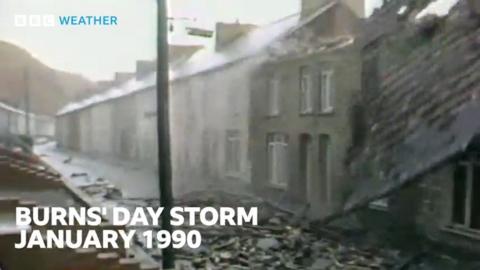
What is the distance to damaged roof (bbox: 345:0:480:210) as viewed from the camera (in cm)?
145

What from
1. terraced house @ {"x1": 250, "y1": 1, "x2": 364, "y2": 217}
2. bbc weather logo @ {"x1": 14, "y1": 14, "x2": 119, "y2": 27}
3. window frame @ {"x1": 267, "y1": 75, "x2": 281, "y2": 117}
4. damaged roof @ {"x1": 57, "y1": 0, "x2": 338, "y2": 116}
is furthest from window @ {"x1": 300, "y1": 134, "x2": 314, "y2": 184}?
bbc weather logo @ {"x1": 14, "y1": 14, "x2": 119, "y2": 27}

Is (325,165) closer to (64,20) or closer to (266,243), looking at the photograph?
(266,243)

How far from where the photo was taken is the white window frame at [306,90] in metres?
1.58

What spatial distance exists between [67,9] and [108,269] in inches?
29.0

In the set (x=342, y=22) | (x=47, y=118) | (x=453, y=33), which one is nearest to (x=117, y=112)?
(x=47, y=118)

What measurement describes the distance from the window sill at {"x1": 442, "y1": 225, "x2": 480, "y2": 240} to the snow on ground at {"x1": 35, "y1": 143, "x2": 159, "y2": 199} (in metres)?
0.79

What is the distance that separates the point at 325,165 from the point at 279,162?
0.42ft

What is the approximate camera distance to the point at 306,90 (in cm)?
158

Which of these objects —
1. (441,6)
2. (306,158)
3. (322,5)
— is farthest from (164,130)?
(441,6)

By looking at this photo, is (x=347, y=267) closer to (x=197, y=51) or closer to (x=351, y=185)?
(x=351, y=185)

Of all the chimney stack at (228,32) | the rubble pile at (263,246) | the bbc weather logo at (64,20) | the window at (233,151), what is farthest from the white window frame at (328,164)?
the bbc weather logo at (64,20)

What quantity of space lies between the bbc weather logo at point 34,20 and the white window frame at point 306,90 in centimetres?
72

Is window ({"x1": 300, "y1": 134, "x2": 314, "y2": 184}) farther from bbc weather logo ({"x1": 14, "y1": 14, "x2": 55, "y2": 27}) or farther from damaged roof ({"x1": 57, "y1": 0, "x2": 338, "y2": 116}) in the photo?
bbc weather logo ({"x1": 14, "y1": 14, "x2": 55, "y2": 27})

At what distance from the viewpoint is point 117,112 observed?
5.78ft
